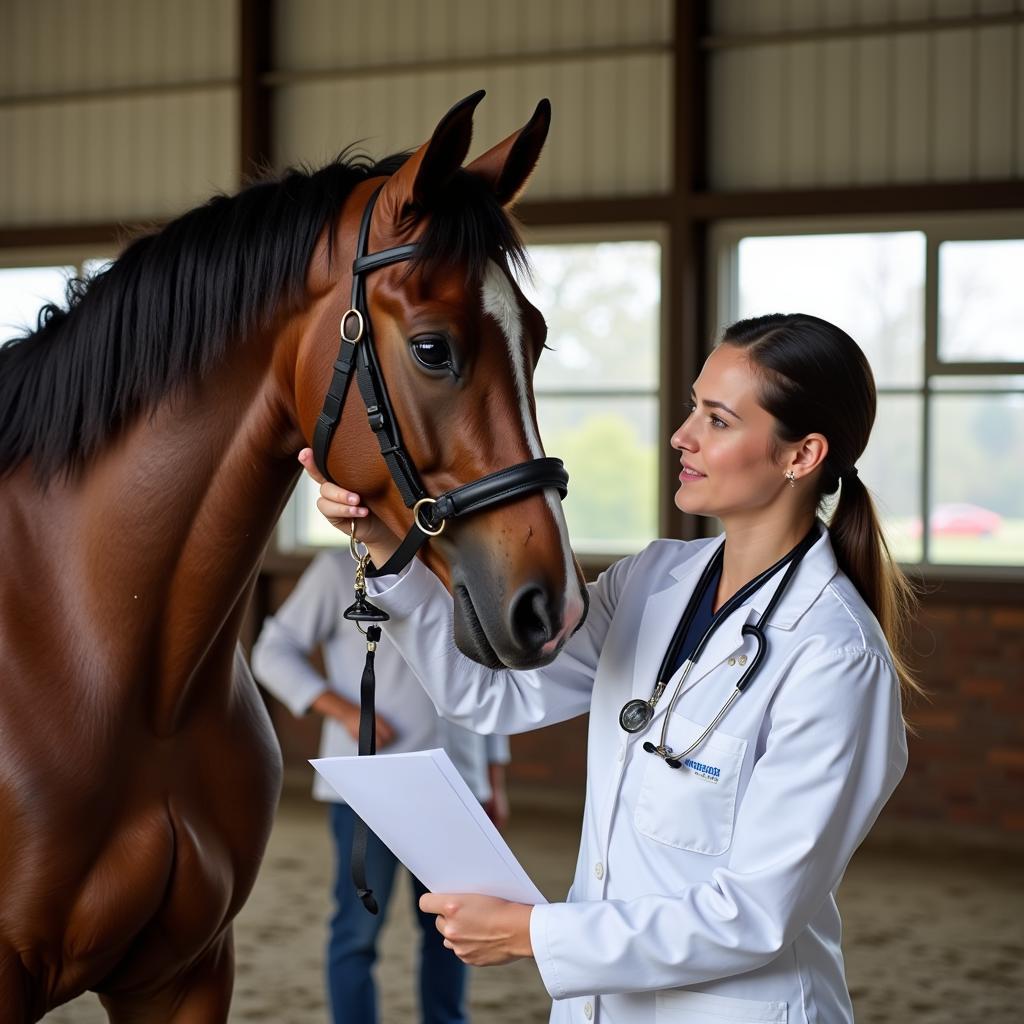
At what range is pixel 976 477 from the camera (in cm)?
520

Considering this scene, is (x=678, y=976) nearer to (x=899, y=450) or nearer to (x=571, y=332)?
(x=899, y=450)

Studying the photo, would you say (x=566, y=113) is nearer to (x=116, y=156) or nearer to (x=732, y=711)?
(x=116, y=156)

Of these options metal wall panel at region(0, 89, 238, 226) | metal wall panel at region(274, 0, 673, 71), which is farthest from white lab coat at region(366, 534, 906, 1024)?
metal wall panel at region(0, 89, 238, 226)

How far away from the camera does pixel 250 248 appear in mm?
1408

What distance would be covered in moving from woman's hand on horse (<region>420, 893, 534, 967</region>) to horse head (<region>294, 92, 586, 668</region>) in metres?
0.25

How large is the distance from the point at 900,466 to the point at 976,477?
0.31m

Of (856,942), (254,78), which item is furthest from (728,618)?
(254,78)

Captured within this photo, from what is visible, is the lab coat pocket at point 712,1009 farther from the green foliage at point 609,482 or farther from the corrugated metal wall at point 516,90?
the corrugated metal wall at point 516,90

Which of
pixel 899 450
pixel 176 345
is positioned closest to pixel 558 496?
pixel 176 345

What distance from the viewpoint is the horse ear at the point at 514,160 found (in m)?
1.43

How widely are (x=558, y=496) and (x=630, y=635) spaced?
0.30 m

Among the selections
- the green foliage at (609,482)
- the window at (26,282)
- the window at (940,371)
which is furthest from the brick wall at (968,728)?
the window at (26,282)

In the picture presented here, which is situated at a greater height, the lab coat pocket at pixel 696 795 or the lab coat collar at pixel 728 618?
the lab coat collar at pixel 728 618

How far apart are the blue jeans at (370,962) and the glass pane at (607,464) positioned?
3.10 metres
